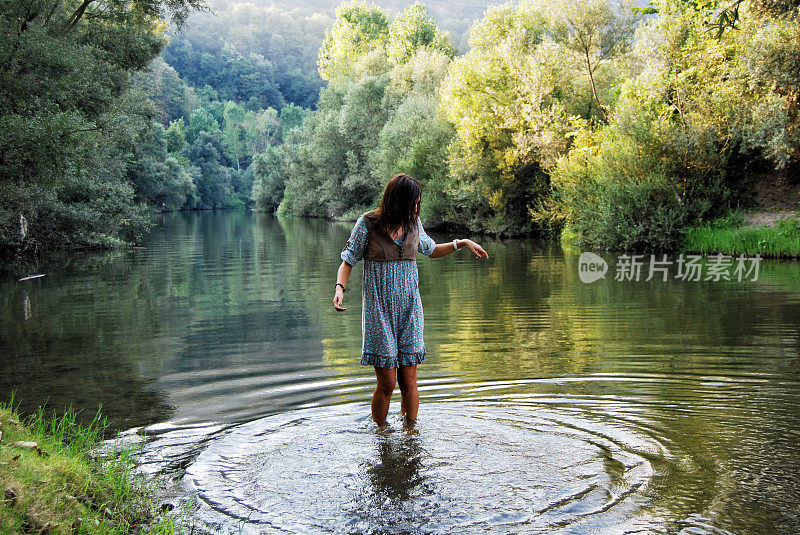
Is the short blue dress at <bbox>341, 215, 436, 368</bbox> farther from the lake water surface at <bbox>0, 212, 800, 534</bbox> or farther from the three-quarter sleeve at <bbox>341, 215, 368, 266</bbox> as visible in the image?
the lake water surface at <bbox>0, 212, 800, 534</bbox>

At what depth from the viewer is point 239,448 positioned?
5.49 meters

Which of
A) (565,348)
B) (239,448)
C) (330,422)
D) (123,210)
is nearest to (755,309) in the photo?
(565,348)

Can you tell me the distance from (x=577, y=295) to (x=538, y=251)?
40.4ft

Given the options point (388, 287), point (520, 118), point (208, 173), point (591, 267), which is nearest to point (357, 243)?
point (388, 287)

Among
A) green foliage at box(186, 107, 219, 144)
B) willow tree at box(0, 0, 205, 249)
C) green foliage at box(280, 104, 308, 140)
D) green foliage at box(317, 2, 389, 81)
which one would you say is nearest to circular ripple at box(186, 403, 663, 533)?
willow tree at box(0, 0, 205, 249)

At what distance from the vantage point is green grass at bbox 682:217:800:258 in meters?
22.0

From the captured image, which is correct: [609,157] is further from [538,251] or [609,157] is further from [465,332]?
[465,332]

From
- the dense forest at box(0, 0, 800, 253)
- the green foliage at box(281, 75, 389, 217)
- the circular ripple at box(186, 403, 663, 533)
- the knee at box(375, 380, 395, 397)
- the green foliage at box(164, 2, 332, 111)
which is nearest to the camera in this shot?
the circular ripple at box(186, 403, 663, 533)

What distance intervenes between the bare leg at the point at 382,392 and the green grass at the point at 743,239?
19763 mm

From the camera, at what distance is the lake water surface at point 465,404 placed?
433 cm

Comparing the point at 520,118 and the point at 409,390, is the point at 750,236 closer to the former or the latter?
the point at 520,118

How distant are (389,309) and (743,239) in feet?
67.1

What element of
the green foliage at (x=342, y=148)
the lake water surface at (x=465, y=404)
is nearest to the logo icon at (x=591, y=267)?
the lake water surface at (x=465, y=404)

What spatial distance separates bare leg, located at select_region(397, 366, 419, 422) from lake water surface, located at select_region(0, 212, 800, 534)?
17 cm
